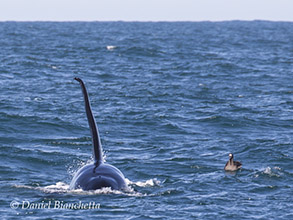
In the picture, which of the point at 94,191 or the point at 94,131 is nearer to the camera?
the point at 94,191

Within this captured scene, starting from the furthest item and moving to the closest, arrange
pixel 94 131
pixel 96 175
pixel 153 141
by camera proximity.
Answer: pixel 153 141 → pixel 94 131 → pixel 96 175

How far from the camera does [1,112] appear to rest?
2658cm

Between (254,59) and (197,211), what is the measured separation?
4632 centimetres

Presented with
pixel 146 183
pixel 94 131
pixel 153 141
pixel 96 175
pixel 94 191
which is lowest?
pixel 153 141

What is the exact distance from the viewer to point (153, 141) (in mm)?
22281

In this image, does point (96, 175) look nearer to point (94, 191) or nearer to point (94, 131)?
point (94, 191)

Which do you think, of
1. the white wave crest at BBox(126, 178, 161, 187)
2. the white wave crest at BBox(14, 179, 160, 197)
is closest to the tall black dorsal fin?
the white wave crest at BBox(14, 179, 160, 197)

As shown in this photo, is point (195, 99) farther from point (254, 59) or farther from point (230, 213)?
point (254, 59)

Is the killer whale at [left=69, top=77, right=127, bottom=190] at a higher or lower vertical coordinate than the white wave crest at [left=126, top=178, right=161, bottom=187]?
higher

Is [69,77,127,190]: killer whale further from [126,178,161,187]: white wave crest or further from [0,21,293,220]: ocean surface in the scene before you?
[126,178,161,187]: white wave crest

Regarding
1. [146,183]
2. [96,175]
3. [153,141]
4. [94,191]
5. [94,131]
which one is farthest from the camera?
[153,141]

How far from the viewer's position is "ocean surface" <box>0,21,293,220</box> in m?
13.9

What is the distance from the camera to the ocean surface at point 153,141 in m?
13.9

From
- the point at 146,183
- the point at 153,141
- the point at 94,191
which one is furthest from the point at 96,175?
the point at 153,141
